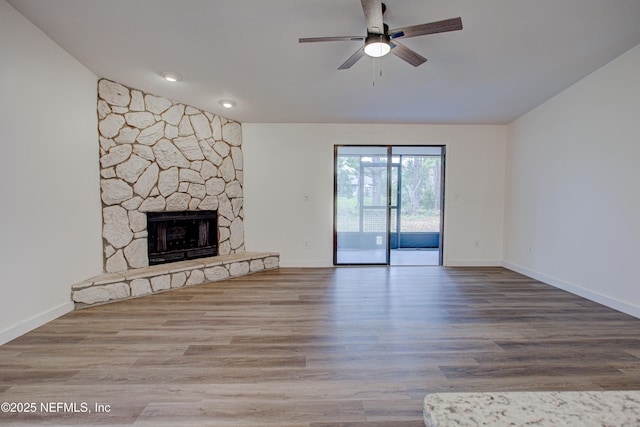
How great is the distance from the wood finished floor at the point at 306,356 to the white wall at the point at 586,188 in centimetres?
43

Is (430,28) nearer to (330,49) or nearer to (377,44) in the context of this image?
(377,44)

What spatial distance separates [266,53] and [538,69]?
3.00m

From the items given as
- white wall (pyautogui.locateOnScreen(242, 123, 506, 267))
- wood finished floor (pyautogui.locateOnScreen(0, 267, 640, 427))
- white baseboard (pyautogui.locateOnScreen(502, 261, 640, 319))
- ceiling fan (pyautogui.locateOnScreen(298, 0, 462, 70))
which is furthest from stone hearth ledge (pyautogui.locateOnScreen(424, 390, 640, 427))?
white wall (pyautogui.locateOnScreen(242, 123, 506, 267))

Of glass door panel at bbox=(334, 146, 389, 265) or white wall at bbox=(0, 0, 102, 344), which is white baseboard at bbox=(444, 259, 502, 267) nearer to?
glass door panel at bbox=(334, 146, 389, 265)

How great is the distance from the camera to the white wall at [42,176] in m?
2.23

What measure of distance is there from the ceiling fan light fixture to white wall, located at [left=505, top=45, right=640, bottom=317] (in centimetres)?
263

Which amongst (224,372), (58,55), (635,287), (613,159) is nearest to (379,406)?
(224,372)

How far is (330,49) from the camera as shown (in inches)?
110

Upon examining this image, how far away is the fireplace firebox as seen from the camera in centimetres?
373

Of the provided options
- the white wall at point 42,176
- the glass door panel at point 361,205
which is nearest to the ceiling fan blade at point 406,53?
the glass door panel at point 361,205

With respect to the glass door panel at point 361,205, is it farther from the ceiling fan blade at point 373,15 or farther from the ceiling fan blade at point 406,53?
the ceiling fan blade at point 373,15

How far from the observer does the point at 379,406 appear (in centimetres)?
156

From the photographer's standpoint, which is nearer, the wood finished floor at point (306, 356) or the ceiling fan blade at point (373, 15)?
the wood finished floor at point (306, 356)

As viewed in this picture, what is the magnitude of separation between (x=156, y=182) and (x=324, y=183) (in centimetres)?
248
